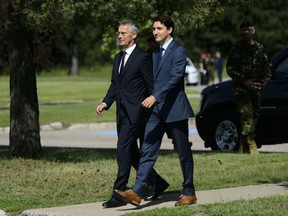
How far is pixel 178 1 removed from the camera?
1520 cm

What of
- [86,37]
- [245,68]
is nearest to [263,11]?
[86,37]

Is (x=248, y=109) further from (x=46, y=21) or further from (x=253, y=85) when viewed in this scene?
(x=46, y=21)

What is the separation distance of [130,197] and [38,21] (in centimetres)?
479

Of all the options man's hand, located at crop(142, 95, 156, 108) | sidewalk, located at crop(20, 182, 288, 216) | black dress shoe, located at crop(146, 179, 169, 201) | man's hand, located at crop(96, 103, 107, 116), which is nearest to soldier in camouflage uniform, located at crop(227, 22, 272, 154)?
sidewalk, located at crop(20, 182, 288, 216)

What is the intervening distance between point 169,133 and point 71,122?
1735 cm

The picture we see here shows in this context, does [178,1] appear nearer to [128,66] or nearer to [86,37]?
[128,66]

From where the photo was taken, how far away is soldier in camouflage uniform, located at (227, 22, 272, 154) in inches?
624

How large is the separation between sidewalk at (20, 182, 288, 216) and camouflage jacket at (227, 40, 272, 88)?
4241mm

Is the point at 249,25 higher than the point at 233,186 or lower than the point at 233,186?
higher

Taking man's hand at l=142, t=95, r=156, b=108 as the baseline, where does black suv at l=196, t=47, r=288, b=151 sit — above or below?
below

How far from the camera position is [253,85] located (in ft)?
52.2

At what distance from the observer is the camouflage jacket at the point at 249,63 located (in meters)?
15.8

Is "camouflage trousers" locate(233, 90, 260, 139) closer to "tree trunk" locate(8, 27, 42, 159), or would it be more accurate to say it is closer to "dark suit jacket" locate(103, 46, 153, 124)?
"tree trunk" locate(8, 27, 42, 159)

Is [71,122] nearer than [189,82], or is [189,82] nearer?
[71,122]
